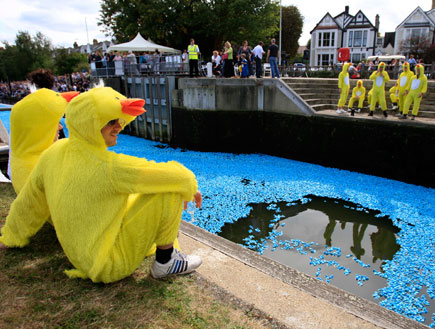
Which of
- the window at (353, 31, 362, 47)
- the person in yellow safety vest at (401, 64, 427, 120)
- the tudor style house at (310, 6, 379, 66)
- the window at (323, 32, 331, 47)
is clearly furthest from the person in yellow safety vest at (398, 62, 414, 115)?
the window at (353, 31, 362, 47)

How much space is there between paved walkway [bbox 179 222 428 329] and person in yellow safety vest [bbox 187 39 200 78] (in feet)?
34.3

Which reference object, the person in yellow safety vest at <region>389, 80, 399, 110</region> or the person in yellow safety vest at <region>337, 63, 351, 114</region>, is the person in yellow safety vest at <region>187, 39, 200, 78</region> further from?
the person in yellow safety vest at <region>389, 80, 399, 110</region>

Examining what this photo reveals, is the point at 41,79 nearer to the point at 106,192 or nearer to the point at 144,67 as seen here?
the point at 106,192

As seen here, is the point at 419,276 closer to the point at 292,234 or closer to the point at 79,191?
the point at 292,234

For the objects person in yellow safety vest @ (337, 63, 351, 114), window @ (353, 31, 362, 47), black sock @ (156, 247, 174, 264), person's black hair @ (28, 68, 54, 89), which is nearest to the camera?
black sock @ (156, 247, 174, 264)

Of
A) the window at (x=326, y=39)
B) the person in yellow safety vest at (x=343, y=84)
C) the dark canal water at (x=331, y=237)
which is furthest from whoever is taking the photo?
the window at (x=326, y=39)

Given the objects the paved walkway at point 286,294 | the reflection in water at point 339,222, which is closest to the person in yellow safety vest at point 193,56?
the reflection in water at point 339,222

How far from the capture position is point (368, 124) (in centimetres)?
911

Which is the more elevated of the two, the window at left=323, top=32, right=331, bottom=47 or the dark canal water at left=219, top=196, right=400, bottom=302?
the window at left=323, top=32, right=331, bottom=47

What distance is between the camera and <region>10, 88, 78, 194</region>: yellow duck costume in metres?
3.23

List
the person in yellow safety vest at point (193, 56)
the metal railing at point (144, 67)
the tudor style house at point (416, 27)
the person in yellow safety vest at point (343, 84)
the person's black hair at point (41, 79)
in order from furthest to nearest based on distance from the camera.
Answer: the tudor style house at point (416, 27)
the metal railing at point (144, 67)
the person in yellow safety vest at point (193, 56)
the person in yellow safety vest at point (343, 84)
the person's black hair at point (41, 79)

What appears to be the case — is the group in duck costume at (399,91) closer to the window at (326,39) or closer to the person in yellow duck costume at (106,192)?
the person in yellow duck costume at (106,192)

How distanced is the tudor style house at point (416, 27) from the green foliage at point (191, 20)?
22.3 m

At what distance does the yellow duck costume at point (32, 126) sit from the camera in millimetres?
3232
